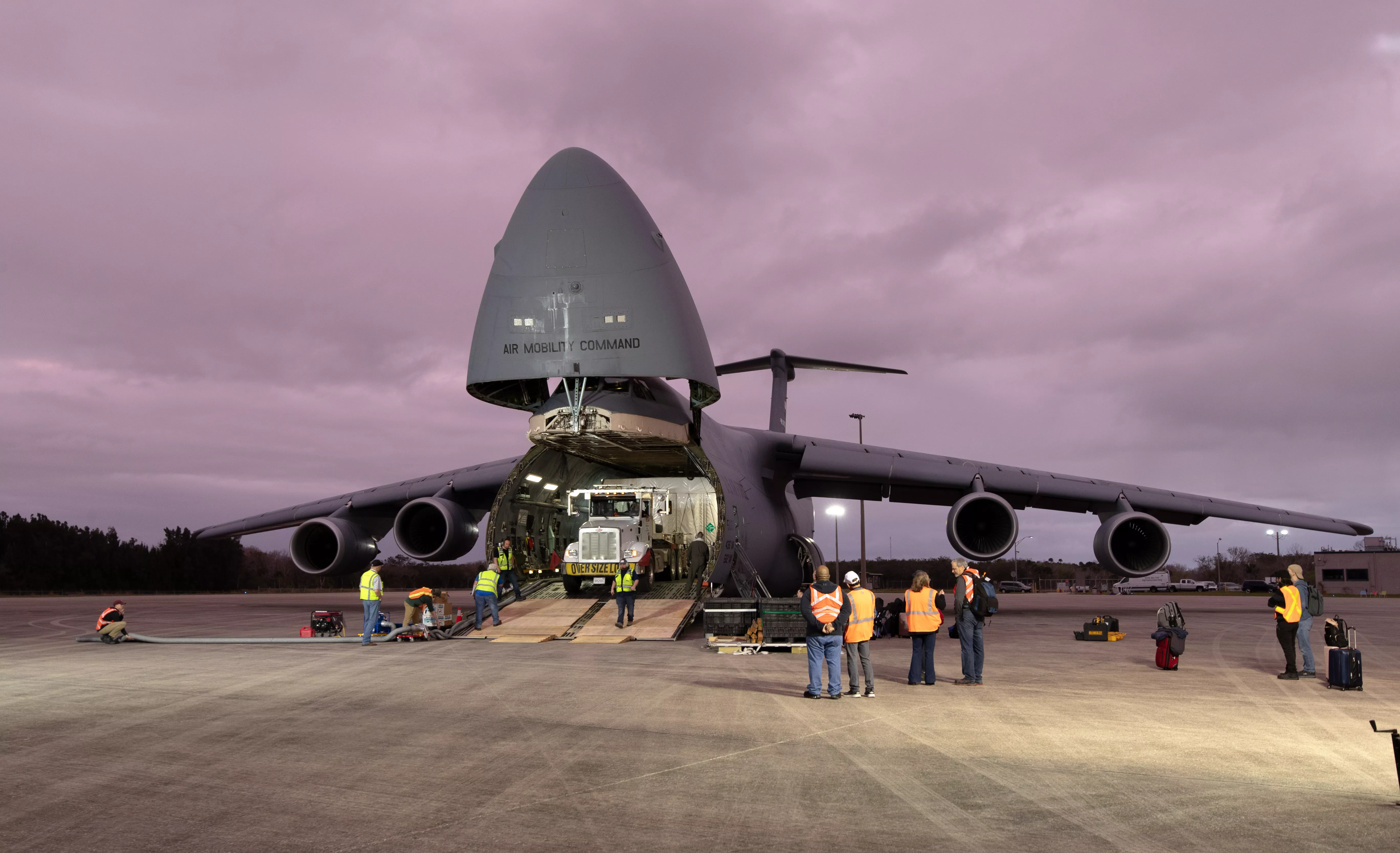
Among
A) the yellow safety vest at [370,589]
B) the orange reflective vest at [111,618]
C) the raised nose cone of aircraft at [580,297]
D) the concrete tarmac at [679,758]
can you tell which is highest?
the raised nose cone of aircraft at [580,297]

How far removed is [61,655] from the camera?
14133 mm

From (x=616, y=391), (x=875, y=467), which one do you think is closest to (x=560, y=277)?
(x=616, y=391)

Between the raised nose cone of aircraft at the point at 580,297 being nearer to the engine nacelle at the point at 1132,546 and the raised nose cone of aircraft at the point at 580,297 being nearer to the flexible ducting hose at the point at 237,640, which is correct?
the flexible ducting hose at the point at 237,640

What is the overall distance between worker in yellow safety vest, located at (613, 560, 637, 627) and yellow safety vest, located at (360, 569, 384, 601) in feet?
12.8

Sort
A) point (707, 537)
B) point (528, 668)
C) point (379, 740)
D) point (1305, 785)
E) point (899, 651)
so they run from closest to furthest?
point (1305, 785), point (379, 740), point (528, 668), point (899, 651), point (707, 537)

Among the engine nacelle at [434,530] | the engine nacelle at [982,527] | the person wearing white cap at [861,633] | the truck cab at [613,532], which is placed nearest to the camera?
the person wearing white cap at [861,633]

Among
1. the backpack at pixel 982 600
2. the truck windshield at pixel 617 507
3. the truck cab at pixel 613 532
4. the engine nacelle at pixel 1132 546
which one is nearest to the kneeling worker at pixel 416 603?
the truck cab at pixel 613 532

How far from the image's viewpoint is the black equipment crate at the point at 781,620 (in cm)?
1467

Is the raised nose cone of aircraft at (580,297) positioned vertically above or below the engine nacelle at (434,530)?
above

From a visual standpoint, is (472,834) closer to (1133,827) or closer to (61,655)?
(1133,827)

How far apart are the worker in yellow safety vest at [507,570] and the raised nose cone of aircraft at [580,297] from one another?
4381mm

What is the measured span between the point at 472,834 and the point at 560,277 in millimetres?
12157

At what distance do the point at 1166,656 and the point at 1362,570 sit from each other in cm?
6272

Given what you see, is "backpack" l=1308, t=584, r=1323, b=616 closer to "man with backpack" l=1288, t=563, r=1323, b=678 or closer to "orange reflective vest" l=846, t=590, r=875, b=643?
"man with backpack" l=1288, t=563, r=1323, b=678
